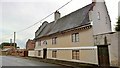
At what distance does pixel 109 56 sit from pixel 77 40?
642 cm

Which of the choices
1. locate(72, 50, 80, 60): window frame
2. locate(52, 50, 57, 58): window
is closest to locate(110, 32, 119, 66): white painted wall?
locate(72, 50, 80, 60): window frame

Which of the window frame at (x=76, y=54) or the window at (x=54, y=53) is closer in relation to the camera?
the window frame at (x=76, y=54)

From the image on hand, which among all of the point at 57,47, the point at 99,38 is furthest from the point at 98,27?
the point at 57,47

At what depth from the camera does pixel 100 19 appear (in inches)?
994

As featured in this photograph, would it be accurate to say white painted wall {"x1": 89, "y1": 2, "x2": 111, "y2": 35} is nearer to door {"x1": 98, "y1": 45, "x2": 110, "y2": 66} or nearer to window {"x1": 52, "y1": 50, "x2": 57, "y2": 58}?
door {"x1": 98, "y1": 45, "x2": 110, "y2": 66}

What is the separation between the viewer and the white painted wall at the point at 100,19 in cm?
2337

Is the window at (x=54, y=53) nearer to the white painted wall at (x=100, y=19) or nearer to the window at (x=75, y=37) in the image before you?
the window at (x=75, y=37)

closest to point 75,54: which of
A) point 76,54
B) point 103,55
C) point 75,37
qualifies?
point 76,54

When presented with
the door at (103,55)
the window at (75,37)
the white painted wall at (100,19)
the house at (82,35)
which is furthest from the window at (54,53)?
the door at (103,55)

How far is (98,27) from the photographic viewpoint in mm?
23844

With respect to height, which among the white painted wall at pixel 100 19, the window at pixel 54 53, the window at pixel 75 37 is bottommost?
the window at pixel 54 53

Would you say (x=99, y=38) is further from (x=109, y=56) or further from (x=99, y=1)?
(x=99, y=1)

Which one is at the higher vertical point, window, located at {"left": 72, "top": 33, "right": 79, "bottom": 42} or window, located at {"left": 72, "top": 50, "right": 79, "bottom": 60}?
window, located at {"left": 72, "top": 33, "right": 79, "bottom": 42}

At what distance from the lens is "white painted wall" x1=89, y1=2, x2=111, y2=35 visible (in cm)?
2337
